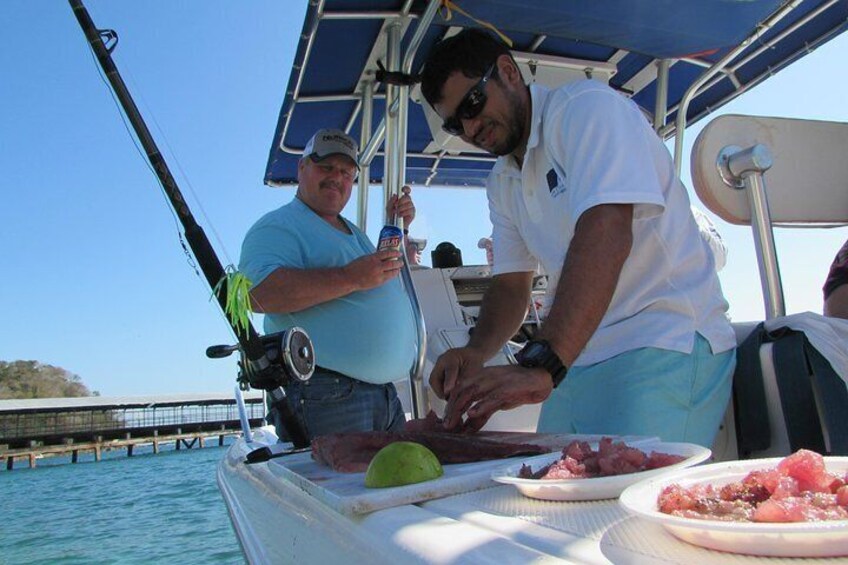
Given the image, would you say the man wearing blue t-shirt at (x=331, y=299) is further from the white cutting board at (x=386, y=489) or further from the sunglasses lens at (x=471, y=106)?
the white cutting board at (x=386, y=489)

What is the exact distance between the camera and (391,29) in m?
2.98

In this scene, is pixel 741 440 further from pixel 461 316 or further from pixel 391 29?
pixel 461 316

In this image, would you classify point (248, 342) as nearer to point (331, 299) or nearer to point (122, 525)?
point (331, 299)

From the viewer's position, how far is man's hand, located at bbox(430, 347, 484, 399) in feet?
6.24

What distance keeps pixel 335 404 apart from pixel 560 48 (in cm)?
232

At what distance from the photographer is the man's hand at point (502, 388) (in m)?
1.29

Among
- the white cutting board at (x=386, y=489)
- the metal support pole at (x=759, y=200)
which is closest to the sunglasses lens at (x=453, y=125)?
the metal support pole at (x=759, y=200)

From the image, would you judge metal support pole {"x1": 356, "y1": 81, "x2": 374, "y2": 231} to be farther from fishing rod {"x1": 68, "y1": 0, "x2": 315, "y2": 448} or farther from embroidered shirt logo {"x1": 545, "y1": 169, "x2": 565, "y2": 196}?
embroidered shirt logo {"x1": 545, "y1": 169, "x2": 565, "y2": 196}

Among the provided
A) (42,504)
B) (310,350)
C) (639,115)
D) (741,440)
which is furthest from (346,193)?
(42,504)

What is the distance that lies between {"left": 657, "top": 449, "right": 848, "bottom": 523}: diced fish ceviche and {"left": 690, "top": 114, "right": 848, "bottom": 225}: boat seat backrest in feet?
5.27

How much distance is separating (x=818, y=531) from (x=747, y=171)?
1763 mm

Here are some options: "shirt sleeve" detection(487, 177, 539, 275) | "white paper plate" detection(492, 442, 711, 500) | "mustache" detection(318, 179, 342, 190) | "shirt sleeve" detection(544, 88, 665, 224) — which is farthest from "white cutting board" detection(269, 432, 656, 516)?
"mustache" detection(318, 179, 342, 190)

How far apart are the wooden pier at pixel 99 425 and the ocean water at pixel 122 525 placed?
1310 cm

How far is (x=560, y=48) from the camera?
3484mm
